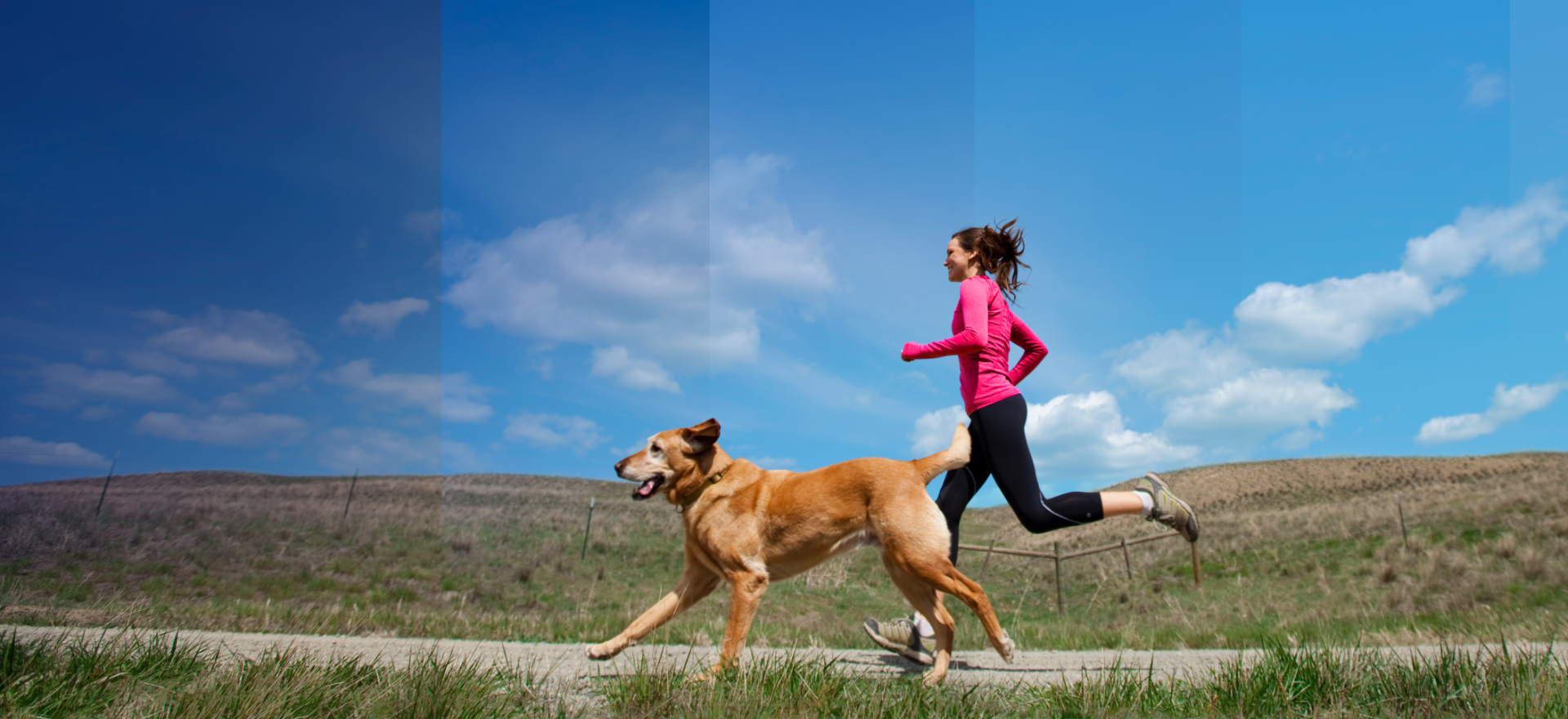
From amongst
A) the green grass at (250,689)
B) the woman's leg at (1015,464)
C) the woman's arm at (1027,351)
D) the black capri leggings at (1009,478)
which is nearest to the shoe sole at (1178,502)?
the black capri leggings at (1009,478)

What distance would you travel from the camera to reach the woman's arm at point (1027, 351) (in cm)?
523

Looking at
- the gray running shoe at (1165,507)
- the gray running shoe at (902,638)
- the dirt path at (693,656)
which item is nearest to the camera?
the dirt path at (693,656)

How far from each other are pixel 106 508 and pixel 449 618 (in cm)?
2114

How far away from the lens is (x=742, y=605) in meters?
4.00

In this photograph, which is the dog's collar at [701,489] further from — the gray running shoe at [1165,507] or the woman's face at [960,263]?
the gray running shoe at [1165,507]

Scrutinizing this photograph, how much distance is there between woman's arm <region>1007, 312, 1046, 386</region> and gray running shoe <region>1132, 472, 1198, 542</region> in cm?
114

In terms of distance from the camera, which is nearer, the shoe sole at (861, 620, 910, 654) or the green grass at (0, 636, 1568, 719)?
the green grass at (0, 636, 1568, 719)

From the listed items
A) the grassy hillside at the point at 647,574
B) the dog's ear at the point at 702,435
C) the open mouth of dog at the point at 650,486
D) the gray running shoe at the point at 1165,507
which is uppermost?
the dog's ear at the point at 702,435

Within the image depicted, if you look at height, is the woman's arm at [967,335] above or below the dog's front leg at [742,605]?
above

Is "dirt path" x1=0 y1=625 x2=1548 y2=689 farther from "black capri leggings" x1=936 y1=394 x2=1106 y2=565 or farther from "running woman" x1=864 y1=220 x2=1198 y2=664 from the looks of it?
"black capri leggings" x1=936 y1=394 x2=1106 y2=565

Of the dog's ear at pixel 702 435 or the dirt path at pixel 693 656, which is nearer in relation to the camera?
the dirt path at pixel 693 656

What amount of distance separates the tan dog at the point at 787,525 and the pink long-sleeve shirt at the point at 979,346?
1.58 ft

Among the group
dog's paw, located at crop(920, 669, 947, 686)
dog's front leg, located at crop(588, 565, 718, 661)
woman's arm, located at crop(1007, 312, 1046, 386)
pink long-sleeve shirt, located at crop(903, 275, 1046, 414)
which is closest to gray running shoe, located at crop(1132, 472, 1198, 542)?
woman's arm, located at crop(1007, 312, 1046, 386)

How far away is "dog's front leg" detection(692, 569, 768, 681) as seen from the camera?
382 centimetres
